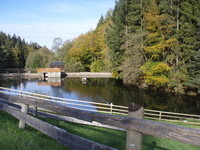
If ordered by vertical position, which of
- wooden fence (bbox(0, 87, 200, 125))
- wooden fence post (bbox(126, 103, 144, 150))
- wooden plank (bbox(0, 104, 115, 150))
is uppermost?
wooden fence post (bbox(126, 103, 144, 150))

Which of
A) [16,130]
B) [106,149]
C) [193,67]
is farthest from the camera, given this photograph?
[193,67]

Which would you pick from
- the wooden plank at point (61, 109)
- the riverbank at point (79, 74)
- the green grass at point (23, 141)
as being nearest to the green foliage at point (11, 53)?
the riverbank at point (79, 74)

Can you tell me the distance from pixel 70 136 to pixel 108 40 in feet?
131

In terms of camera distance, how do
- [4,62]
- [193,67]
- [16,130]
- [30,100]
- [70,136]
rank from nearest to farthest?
[70,136] → [30,100] → [16,130] → [193,67] → [4,62]

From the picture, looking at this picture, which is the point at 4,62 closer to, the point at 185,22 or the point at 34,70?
the point at 34,70

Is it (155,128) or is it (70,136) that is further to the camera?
(70,136)

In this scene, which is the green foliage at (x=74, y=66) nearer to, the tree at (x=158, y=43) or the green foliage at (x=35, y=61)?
the green foliage at (x=35, y=61)

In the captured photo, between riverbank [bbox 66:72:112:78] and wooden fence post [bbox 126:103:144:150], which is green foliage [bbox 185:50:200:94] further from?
riverbank [bbox 66:72:112:78]

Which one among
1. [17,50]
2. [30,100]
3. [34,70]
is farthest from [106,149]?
[17,50]

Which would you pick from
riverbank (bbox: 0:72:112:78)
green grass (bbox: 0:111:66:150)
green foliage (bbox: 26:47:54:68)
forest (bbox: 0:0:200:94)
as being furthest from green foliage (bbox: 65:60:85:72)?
green grass (bbox: 0:111:66:150)

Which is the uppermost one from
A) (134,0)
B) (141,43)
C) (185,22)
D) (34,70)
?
(134,0)

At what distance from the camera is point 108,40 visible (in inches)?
1647

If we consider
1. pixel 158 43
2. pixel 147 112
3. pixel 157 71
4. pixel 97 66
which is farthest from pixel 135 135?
pixel 97 66

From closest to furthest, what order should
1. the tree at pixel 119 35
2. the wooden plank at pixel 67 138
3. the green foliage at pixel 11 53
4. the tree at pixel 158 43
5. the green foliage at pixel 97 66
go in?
the wooden plank at pixel 67 138
the tree at pixel 158 43
the tree at pixel 119 35
the green foliage at pixel 97 66
the green foliage at pixel 11 53
